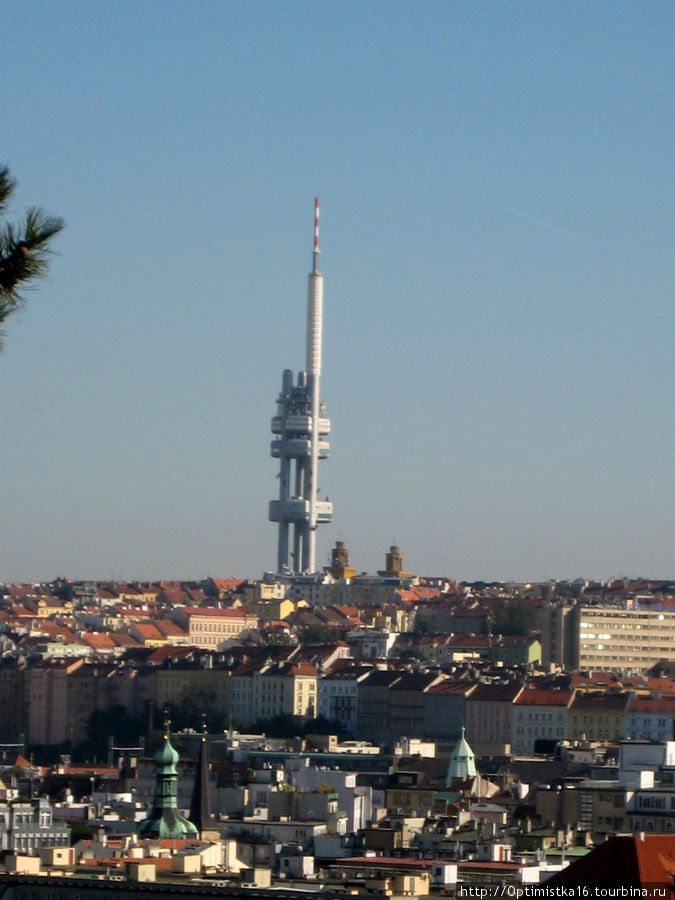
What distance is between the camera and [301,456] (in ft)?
585

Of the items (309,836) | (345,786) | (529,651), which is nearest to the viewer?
(309,836)

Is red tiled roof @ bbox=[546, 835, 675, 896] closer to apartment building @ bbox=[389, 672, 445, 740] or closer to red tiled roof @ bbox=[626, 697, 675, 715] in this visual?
red tiled roof @ bbox=[626, 697, 675, 715]

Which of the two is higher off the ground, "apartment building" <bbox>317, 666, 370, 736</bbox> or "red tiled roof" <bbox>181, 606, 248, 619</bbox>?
"red tiled roof" <bbox>181, 606, 248, 619</bbox>

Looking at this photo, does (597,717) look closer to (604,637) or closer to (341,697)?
(341,697)

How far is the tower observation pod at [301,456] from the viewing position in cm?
17675

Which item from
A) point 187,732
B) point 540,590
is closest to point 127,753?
point 187,732

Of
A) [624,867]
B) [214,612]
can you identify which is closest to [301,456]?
[214,612]

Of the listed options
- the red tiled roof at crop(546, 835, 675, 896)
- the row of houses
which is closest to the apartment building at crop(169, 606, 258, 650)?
the row of houses

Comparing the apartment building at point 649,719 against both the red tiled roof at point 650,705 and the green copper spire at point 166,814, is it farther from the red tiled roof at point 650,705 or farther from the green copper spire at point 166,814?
the green copper spire at point 166,814

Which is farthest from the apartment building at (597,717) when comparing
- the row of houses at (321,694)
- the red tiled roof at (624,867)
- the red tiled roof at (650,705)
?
the red tiled roof at (624,867)

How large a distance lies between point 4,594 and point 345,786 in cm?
9661

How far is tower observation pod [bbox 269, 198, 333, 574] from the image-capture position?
17675cm

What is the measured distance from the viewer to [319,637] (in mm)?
133750

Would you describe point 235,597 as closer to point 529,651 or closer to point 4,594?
point 4,594
